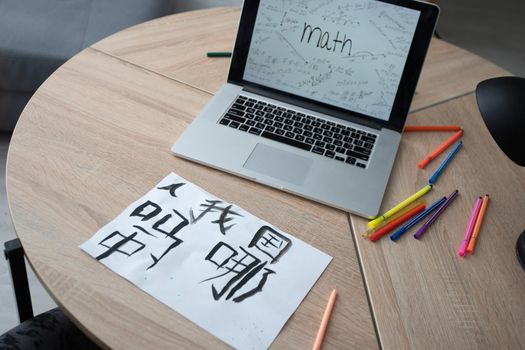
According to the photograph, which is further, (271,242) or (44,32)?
(44,32)

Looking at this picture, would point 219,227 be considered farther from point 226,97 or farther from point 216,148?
point 226,97

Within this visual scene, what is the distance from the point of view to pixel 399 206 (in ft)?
3.02

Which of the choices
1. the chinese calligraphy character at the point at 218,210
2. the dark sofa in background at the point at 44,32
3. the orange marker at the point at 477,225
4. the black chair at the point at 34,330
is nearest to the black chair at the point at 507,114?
the orange marker at the point at 477,225

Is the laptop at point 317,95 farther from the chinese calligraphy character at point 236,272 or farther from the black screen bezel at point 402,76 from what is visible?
the chinese calligraphy character at point 236,272

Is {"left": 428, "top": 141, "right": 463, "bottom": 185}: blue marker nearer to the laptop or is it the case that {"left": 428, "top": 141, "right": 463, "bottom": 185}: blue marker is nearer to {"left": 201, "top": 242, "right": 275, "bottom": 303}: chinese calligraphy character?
the laptop

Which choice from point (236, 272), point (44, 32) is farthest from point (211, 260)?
point (44, 32)

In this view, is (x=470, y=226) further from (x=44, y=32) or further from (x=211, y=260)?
(x=44, y=32)

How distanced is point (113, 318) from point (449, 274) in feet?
1.62

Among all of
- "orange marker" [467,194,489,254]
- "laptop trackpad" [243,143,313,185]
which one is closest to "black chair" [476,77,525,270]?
"orange marker" [467,194,489,254]

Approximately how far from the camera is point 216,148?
979 millimetres

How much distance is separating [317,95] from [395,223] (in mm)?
317

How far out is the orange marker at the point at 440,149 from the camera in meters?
1.02

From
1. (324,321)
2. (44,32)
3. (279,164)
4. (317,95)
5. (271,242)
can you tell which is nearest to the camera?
(324,321)

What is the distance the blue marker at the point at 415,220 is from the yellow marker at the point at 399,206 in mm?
28
